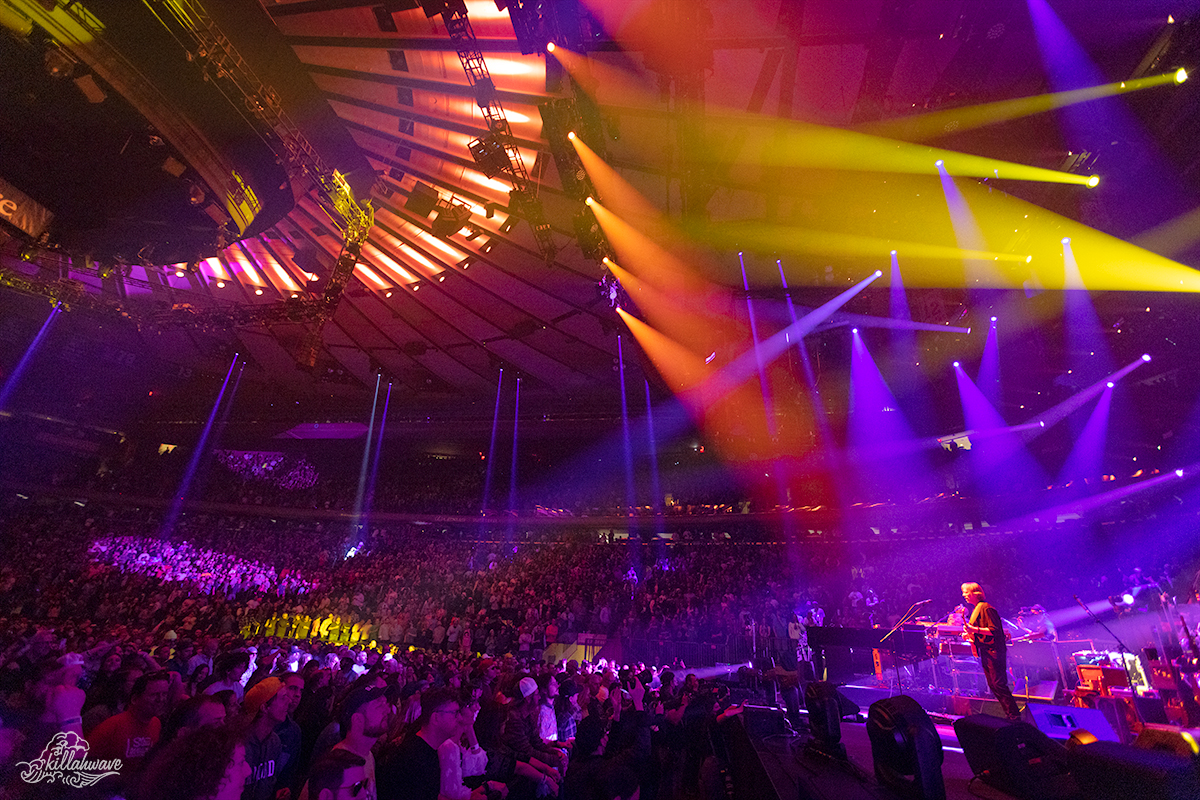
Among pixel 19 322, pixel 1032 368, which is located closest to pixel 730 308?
pixel 1032 368

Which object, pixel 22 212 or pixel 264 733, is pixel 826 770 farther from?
pixel 22 212

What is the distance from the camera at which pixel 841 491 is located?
17391 millimetres

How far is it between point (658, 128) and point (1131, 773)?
813cm

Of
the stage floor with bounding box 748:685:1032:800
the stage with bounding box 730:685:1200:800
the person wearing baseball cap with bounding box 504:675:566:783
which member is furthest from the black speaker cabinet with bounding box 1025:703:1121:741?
the person wearing baseball cap with bounding box 504:675:566:783

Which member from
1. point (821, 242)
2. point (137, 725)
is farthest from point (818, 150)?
point (137, 725)

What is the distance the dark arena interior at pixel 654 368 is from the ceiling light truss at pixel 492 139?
0.06m

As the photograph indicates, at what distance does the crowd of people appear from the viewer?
261 centimetres

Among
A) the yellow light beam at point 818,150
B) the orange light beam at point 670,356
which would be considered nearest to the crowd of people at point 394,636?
the orange light beam at point 670,356

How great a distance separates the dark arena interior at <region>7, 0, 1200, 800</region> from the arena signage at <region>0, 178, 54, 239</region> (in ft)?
0.16

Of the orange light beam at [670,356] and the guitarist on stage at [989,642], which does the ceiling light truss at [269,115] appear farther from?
the guitarist on stage at [989,642]

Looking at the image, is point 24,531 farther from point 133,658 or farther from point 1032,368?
point 1032,368

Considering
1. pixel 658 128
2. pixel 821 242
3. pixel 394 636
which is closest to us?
pixel 658 128

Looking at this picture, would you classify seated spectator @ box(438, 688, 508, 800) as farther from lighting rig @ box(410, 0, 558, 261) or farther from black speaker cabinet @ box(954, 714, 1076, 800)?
lighting rig @ box(410, 0, 558, 261)

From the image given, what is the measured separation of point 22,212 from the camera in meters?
8.34
